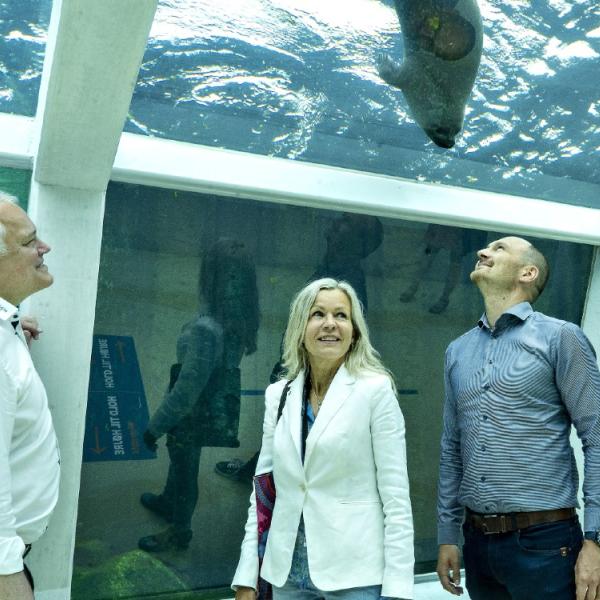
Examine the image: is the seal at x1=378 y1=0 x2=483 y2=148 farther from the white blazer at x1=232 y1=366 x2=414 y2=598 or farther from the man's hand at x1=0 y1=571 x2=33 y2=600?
the man's hand at x1=0 y1=571 x2=33 y2=600

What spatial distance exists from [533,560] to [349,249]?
6.72 ft

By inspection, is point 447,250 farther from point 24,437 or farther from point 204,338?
point 24,437

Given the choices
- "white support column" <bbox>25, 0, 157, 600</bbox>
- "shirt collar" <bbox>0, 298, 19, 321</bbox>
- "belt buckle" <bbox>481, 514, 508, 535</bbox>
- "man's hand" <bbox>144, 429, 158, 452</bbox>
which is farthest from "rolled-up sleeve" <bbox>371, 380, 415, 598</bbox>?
"man's hand" <bbox>144, 429, 158, 452</bbox>

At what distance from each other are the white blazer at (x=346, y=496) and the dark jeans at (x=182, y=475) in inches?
49.2

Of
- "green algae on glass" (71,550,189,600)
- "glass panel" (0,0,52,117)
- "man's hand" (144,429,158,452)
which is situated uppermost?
"glass panel" (0,0,52,117)

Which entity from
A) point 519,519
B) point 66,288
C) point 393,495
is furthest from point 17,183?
point 519,519

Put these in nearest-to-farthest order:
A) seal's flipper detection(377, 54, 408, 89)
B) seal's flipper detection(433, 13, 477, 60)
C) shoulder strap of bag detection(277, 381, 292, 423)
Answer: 1. shoulder strap of bag detection(277, 381, 292, 423)
2. seal's flipper detection(433, 13, 477, 60)
3. seal's flipper detection(377, 54, 408, 89)

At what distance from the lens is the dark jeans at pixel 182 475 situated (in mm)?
3750

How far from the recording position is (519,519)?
271cm

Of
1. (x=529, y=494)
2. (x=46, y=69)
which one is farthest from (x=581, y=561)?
(x=46, y=69)

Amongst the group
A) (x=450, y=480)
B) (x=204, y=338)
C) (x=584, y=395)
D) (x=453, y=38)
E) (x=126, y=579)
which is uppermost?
(x=453, y=38)

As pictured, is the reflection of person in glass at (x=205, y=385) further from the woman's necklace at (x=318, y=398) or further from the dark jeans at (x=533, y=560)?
the dark jeans at (x=533, y=560)

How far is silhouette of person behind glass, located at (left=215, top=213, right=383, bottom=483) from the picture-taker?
162 inches

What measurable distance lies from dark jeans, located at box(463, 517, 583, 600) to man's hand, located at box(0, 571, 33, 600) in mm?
1676
